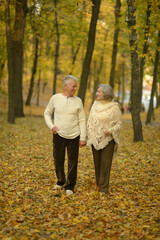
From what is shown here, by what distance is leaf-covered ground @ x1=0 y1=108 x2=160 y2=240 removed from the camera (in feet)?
13.6

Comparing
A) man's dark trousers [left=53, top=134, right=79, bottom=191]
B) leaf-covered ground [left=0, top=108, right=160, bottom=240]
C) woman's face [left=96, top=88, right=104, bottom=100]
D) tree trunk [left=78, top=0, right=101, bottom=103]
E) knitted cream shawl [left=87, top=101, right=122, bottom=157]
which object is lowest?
leaf-covered ground [left=0, top=108, right=160, bottom=240]

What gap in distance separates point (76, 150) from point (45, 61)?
25.3 m

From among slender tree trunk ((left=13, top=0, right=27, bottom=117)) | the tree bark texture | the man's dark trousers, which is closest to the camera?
the man's dark trousers

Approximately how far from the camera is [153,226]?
422 cm

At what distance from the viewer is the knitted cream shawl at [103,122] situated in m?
5.52

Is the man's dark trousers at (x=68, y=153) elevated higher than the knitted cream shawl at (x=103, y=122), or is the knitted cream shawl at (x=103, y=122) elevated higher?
the knitted cream shawl at (x=103, y=122)

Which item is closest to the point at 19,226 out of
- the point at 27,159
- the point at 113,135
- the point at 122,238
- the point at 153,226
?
the point at 122,238

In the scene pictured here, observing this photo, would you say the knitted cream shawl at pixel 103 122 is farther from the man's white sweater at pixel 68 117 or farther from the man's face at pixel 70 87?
the man's face at pixel 70 87

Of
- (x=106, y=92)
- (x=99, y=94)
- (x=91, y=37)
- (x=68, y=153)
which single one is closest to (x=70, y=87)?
(x=99, y=94)

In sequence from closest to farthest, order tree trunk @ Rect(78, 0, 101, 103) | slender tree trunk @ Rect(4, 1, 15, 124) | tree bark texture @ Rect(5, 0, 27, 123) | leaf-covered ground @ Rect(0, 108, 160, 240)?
leaf-covered ground @ Rect(0, 108, 160, 240)
tree trunk @ Rect(78, 0, 101, 103)
slender tree trunk @ Rect(4, 1, 15, 124)
tree bark texture @ Rect(5, 0, 27, 123)

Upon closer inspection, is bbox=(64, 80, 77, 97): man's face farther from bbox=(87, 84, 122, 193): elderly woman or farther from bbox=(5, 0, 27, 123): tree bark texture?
bbox=(5, 0, 27, 123): tree bark texture

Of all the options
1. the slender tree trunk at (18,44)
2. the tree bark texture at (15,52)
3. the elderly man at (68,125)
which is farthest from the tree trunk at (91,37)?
the elderly man at (68,125)

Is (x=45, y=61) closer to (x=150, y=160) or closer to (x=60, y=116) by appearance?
(x=150, y=160)

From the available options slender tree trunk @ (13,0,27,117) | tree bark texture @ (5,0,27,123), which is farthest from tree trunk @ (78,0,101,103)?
slender tree trunk @ (13,0,27,117)
